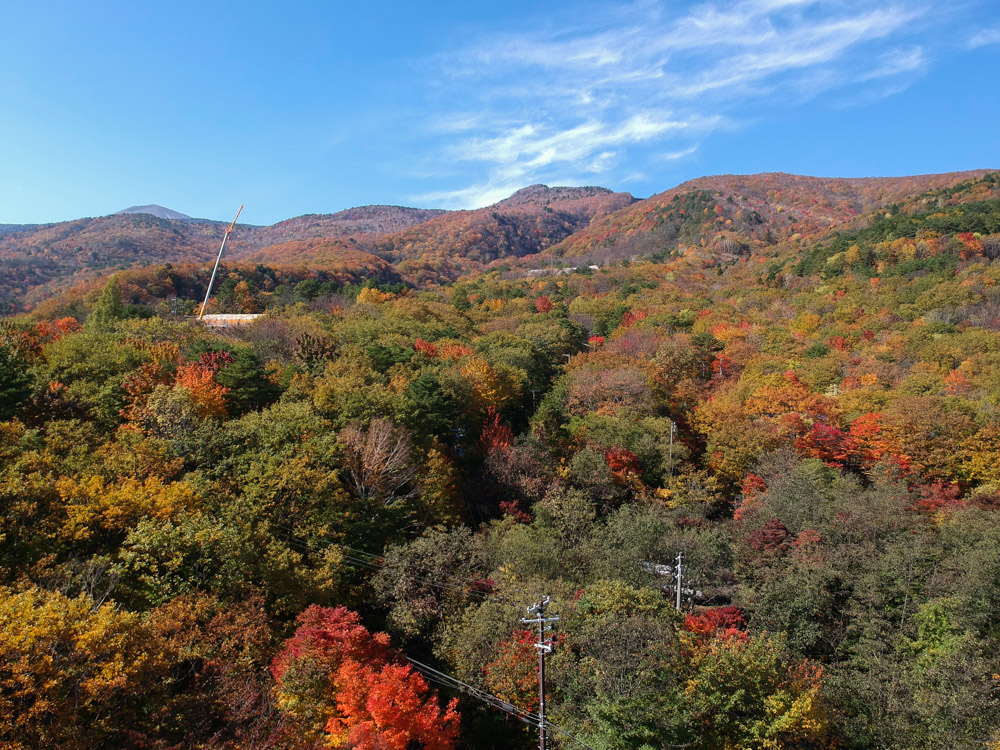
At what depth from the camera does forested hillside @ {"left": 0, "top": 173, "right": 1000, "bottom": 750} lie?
12.4 metres

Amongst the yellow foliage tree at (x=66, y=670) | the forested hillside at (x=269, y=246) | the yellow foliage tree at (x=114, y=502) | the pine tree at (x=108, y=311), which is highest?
the forested hillside at (x=269, y=246)

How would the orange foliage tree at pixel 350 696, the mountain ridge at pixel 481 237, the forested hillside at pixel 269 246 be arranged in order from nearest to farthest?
the orange foliage tree at pixel 350 696
the forested hillside at pixel 269 246
the mountain ridge at pixel 481 237

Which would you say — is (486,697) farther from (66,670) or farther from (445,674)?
(66,670)

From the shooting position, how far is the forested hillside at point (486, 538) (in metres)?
12.4

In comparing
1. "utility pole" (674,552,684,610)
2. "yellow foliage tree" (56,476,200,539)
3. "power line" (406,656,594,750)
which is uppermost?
"yellow foliage tree" (56,476,200,539)

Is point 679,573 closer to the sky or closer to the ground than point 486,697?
closer to the sky

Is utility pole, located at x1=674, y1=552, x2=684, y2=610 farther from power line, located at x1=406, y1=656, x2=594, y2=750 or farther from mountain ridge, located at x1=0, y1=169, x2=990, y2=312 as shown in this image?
mountain ridge, located at x1=0, y1=169, x2=990, y2=312

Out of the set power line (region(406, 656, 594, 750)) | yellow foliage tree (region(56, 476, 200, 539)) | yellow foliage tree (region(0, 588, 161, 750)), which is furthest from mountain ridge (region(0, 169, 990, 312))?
yellow foliage tree (region(0, 588, 161, 750))

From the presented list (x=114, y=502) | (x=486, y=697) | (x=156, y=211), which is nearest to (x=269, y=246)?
(x=156, y=211)

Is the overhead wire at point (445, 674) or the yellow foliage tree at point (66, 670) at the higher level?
the yellow foliage tree at point (66, 670)

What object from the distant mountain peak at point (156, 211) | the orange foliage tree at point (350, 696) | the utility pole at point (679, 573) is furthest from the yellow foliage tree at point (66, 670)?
the distant mountain peak at point (156, 211)

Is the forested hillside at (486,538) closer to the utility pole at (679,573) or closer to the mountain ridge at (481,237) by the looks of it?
the utility pole at (679,573)

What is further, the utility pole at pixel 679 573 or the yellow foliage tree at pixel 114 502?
the utility pole at pixel 679 573

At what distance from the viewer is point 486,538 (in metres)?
21.2
